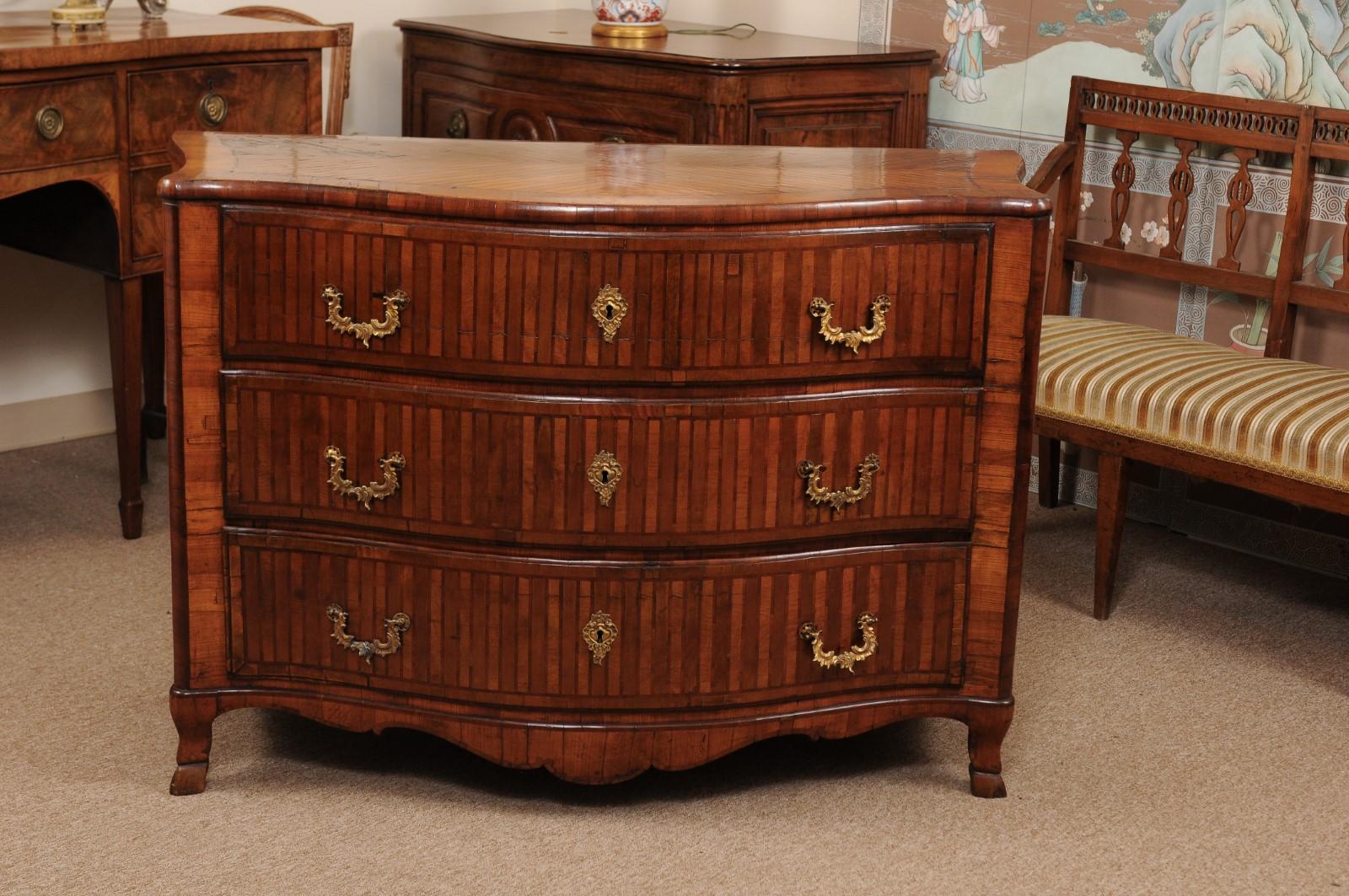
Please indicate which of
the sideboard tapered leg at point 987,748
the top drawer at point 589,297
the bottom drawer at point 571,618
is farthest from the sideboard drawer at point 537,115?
the sideboard tapered leg at point 987,748

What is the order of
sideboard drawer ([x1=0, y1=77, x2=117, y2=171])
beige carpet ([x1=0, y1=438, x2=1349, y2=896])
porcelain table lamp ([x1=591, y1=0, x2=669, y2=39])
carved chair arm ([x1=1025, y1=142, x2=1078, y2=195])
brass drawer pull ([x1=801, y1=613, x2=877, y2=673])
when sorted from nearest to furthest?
beige carpet ([x1=0, y1=438, x2=1349, y2=896]) → brass drawer pull ([x1=801, y1=613, x2=877, y2=673]) → sideboard drawer ([x1=0, y1=77, x2=117, y2=171]) → carved chair arm ([x1=1025, y1=142, x2=1078, y2=195]) → porcelain table lamp ([x1=591, y1=0, x2=669, y2=39])

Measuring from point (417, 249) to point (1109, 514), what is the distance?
5.71ft

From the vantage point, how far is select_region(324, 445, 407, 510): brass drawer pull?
2.39 meters

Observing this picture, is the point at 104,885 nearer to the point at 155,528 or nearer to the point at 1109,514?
the point at 155,528

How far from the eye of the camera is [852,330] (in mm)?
2375

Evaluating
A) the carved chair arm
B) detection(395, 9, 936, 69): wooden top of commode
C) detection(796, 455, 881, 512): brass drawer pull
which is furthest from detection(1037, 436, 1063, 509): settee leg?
detection(796, 455, 881, 512): brass drawer pull

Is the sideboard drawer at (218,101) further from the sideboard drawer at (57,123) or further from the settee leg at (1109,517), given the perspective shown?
the settee leg at (1109,517)

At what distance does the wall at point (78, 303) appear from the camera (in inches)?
166

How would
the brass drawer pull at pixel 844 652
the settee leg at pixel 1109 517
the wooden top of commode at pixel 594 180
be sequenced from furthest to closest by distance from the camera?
the settee leg at pixel 1109 517 → the brass drawer pull at pixel 844 652 → the wooden top of commode at pixel 594 180

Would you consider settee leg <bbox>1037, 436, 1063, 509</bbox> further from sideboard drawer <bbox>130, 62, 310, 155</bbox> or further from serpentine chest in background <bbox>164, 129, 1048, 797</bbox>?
sideboard drawer <bbox>130, 62, 310, 155</bbox>

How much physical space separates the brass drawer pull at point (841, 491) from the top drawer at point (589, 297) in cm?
14

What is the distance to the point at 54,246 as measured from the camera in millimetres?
3654

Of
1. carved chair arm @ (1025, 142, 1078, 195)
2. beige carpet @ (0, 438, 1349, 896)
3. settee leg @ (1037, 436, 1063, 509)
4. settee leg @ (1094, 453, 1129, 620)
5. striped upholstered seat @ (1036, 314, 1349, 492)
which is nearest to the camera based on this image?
beige carpet @ (0, 438, 1349, 896)

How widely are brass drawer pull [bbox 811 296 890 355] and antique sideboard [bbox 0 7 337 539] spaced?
5.39 feet
